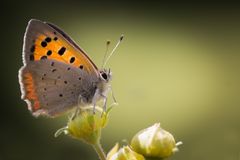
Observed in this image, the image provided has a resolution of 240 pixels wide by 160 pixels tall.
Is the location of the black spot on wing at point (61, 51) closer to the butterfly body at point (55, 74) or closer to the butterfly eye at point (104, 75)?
the butterfly body at point (55, 74)

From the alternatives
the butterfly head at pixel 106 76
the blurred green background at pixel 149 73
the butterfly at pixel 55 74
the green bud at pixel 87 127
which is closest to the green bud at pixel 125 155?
the green bud at pixel 87 127

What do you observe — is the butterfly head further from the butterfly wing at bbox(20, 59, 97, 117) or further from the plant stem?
the plant stem

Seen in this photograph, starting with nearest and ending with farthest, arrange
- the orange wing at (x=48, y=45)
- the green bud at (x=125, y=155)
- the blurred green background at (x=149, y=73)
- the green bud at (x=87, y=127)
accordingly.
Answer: the green bud at (x=125, y=155) < the green bud at (x=87, y=127) < the orange wing at (x=48, y=45) < the blurred green background at (x=149, y=73)

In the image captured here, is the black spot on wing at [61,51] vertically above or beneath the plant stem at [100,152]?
above

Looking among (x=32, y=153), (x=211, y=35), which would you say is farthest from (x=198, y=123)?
(x=211, y=35)

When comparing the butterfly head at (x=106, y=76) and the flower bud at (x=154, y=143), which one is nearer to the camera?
the flower bud at (x=154, y=143)

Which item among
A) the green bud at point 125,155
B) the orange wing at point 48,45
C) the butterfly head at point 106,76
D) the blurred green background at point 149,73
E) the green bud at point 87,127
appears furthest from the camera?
the blurred green background at point 149,73

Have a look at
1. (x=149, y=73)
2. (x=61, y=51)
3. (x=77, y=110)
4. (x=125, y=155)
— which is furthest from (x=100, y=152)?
(x=149, y=73)

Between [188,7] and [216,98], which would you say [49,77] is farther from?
[188,7]

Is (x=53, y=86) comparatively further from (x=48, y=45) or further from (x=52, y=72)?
(x=48, y=45)

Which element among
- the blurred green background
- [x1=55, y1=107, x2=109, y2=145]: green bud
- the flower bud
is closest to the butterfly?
[x1=55, y1=107, x2=109, y2=145]: green bud
